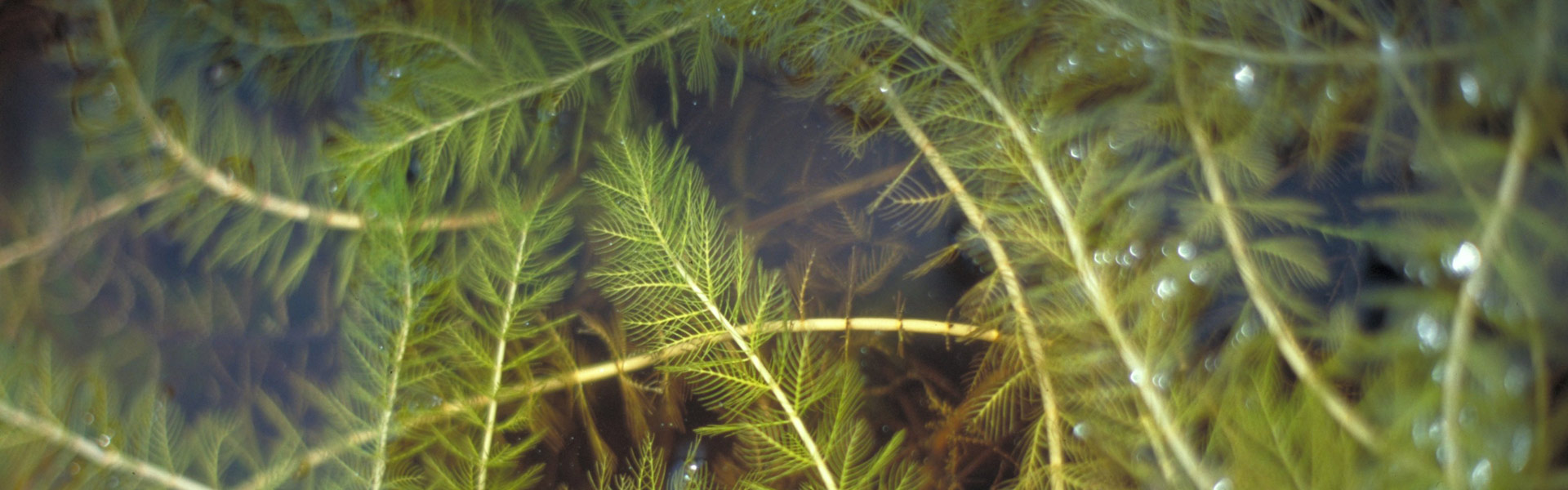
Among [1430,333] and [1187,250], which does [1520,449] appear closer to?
[1430,333]

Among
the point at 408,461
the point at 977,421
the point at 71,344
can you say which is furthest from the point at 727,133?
the point at 71,344

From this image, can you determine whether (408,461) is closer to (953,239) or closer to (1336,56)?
(953,239)

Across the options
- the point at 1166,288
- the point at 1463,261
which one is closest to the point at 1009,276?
the point at 1166,288

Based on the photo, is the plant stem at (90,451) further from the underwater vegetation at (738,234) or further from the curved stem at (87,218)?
the curved stem at (87,218)

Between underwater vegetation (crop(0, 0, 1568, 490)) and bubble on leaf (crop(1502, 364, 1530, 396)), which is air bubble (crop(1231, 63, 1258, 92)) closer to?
underwater vegetation (crop(0, 0, 1568, 490))

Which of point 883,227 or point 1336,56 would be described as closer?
point 1336,56

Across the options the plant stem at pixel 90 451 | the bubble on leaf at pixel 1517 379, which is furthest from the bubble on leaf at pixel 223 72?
the bubble on leaf at pixel 1517 379

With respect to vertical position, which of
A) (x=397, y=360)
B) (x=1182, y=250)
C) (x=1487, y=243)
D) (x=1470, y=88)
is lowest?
(x=397, y=360)

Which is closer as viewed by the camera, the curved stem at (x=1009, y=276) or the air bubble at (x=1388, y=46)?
the air bubble at (x=1388, y=46)
